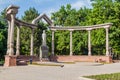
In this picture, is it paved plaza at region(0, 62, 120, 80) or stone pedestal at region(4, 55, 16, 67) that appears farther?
stone pedestal at region(4, 55, 16, 67)

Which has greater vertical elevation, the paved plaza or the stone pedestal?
the stone pedestal

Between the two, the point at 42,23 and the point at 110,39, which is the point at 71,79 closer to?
the point at 110,39

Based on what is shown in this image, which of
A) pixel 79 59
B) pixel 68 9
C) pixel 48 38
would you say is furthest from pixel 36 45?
pixel 79 59

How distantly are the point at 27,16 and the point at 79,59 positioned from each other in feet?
84.1

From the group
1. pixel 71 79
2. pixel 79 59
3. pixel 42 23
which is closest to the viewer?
pixel 71 79

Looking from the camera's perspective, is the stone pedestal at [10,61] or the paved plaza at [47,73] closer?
the paved plaza at [47,73]

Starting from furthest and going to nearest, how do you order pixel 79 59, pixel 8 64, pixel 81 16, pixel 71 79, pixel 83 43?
1. pixel 81 16
2. pixel 83 43
3. pixel 79 59
4. pixel 8 64
5. pixel 71 79

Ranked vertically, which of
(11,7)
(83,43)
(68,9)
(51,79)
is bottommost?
(51,79)

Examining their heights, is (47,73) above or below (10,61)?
below

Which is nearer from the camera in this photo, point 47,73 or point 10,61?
point 47,73

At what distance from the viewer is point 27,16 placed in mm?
70375

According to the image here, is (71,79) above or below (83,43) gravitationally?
below

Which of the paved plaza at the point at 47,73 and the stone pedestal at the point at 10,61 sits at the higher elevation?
the stone pedestal at the point at 10,61

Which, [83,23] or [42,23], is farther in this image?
[42,23]
